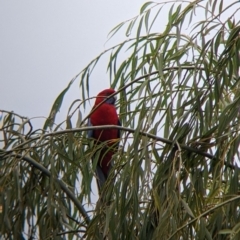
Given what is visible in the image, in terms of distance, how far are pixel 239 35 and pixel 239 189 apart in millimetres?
336

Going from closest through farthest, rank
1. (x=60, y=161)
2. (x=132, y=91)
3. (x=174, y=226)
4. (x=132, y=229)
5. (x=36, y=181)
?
(x=174, y=226)
(x=132, y=229)
(x=36, y=181)
(x=60, y=161)
(x=132, y=91)

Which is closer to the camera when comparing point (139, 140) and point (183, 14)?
point (139, 140)

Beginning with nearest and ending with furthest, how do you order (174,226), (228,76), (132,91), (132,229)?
1. (174,226)
2. (132,229)
3. (228,76)
4. (132,91)

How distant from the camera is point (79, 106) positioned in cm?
186

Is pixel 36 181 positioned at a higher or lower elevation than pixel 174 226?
higher

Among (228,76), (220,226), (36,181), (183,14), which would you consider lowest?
(220,226)

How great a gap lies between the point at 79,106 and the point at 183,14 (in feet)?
1.10

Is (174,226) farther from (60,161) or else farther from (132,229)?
(60,161)

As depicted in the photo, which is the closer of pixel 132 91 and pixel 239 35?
pixel 239 35

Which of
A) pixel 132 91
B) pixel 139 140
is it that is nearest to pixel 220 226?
pixel 139 140

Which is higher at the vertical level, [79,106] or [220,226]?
[79,106]

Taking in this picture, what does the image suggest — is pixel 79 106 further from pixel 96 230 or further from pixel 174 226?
pixel 174 226

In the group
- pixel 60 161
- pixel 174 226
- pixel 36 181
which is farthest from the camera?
pixel 60 161

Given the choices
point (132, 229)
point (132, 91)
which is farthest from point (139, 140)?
point (132, 91)
